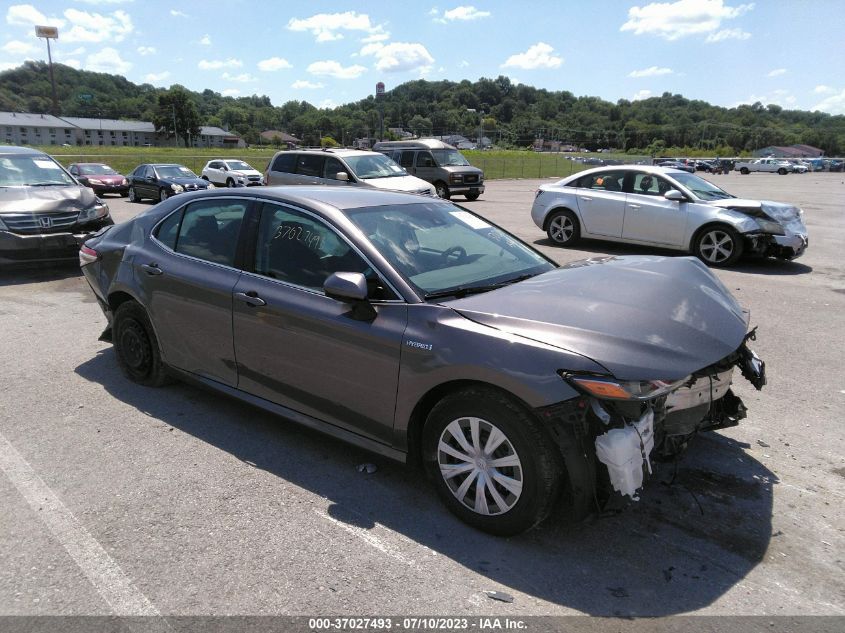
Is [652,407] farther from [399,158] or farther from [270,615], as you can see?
[399,158]

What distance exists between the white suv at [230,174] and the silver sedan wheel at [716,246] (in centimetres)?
1999

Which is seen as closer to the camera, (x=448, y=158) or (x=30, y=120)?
(x=448, y=158)

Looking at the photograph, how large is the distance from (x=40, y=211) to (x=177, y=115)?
128 metres

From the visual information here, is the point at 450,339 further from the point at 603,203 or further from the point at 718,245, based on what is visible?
the point at 603,203

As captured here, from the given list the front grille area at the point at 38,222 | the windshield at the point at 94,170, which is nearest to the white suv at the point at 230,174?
the windshield at the point at 94,170

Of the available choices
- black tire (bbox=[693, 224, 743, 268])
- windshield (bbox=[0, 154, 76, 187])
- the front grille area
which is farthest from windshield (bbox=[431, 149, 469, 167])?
the front grille area

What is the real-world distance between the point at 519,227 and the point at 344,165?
4.59 m

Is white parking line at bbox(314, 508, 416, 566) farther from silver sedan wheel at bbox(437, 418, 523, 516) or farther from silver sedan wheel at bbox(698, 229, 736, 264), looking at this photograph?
silver sedan wheel at bbox(698, 229, 736, 264)

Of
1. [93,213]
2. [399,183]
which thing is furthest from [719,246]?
[93,213]

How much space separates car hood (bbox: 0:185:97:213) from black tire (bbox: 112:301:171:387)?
5.20m

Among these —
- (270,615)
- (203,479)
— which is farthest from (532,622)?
(203,479)

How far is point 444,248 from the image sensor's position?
155 inches

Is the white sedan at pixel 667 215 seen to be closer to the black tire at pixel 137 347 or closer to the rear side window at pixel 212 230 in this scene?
the rear side window at pixel 212 230

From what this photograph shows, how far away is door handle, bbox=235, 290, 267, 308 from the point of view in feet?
12.6
